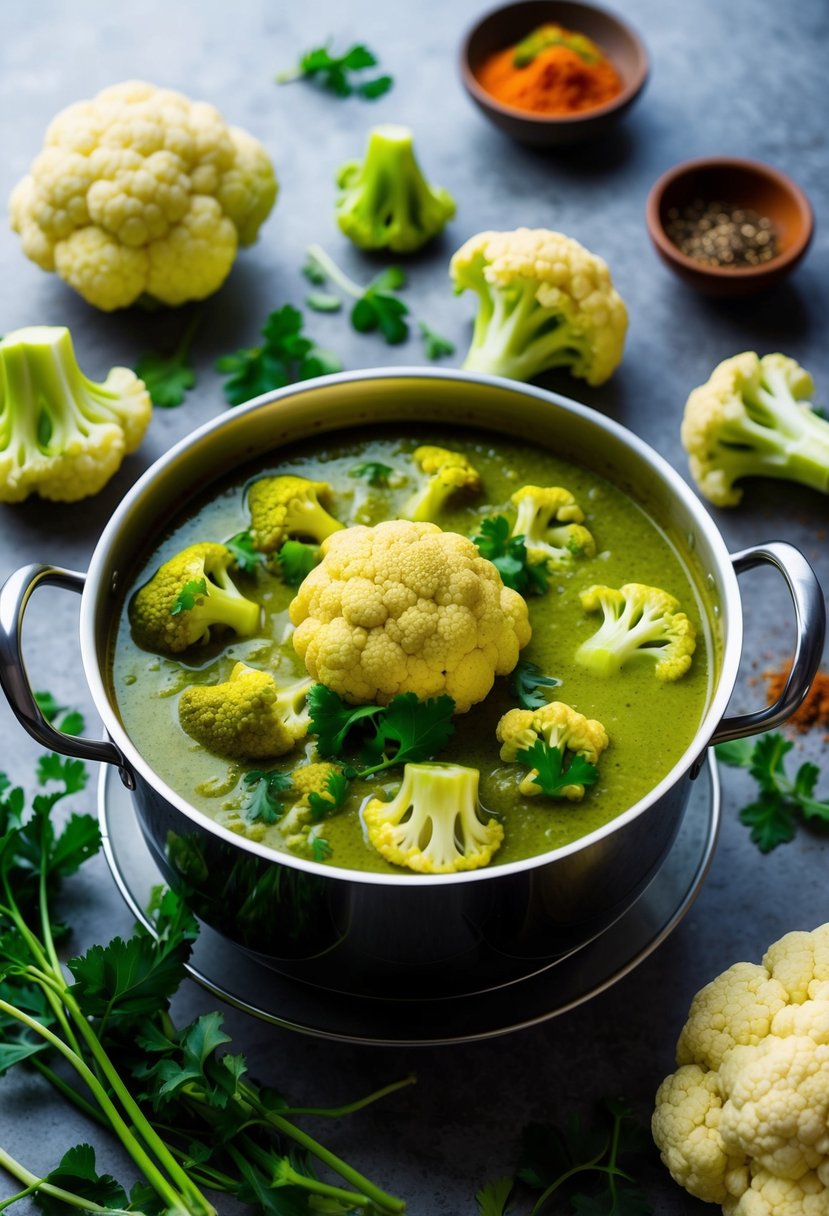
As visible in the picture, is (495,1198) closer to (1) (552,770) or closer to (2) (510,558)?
(1) (552,770)

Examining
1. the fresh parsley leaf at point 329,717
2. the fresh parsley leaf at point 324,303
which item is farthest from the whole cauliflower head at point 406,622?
the fresh parsley leaf at point 324,303

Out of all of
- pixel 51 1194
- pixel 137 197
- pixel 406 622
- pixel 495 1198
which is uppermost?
pixel 137 197

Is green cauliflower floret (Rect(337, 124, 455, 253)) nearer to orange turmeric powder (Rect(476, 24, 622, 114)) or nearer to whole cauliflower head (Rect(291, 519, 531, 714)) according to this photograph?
orange turmeric powder (Rect(476, 24, 622, 114))

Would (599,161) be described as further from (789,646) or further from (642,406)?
(789,646)

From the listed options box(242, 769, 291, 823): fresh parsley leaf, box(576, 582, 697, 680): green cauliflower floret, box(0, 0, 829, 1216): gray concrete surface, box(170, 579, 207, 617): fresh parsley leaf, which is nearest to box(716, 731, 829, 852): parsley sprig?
box(0, 0, 829, 1216): gray concrete surface

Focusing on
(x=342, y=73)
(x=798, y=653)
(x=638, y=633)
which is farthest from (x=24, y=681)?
(x=342, y=73)

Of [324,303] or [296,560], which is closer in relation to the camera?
[296,560]
